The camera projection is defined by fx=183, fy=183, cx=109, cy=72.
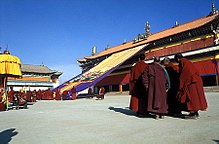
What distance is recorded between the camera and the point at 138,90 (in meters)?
4.79

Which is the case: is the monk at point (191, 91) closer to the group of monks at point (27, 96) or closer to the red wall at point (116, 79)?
the group of monks at point (27, 96)

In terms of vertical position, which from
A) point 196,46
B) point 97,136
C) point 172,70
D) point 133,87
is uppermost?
point 196,46

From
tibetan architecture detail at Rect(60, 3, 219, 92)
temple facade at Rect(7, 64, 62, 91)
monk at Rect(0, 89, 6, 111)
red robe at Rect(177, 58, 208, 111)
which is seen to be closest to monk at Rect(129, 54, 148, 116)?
red robe at Rect(177, 58, 208, 111)

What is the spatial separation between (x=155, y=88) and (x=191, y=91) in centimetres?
77

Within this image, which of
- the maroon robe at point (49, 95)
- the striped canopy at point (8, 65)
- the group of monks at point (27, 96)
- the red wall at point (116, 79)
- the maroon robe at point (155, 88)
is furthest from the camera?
the red wall at point (116, 79)

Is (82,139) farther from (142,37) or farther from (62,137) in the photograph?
(142,37)

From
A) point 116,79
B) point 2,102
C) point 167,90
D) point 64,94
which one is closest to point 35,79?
point 116,79

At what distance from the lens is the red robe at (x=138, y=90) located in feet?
15.3

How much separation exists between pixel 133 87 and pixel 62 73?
36990 millimetres

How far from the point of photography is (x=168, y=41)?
18.3 metres

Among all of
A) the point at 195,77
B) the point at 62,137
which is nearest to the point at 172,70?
the point at 195,77

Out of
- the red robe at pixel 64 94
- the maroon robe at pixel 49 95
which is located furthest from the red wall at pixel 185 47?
the maroon robe at pixel 49 95

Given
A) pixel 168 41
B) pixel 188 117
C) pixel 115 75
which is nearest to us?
pixel 188 117

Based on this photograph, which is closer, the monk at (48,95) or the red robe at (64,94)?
the red robe at (64,94)
